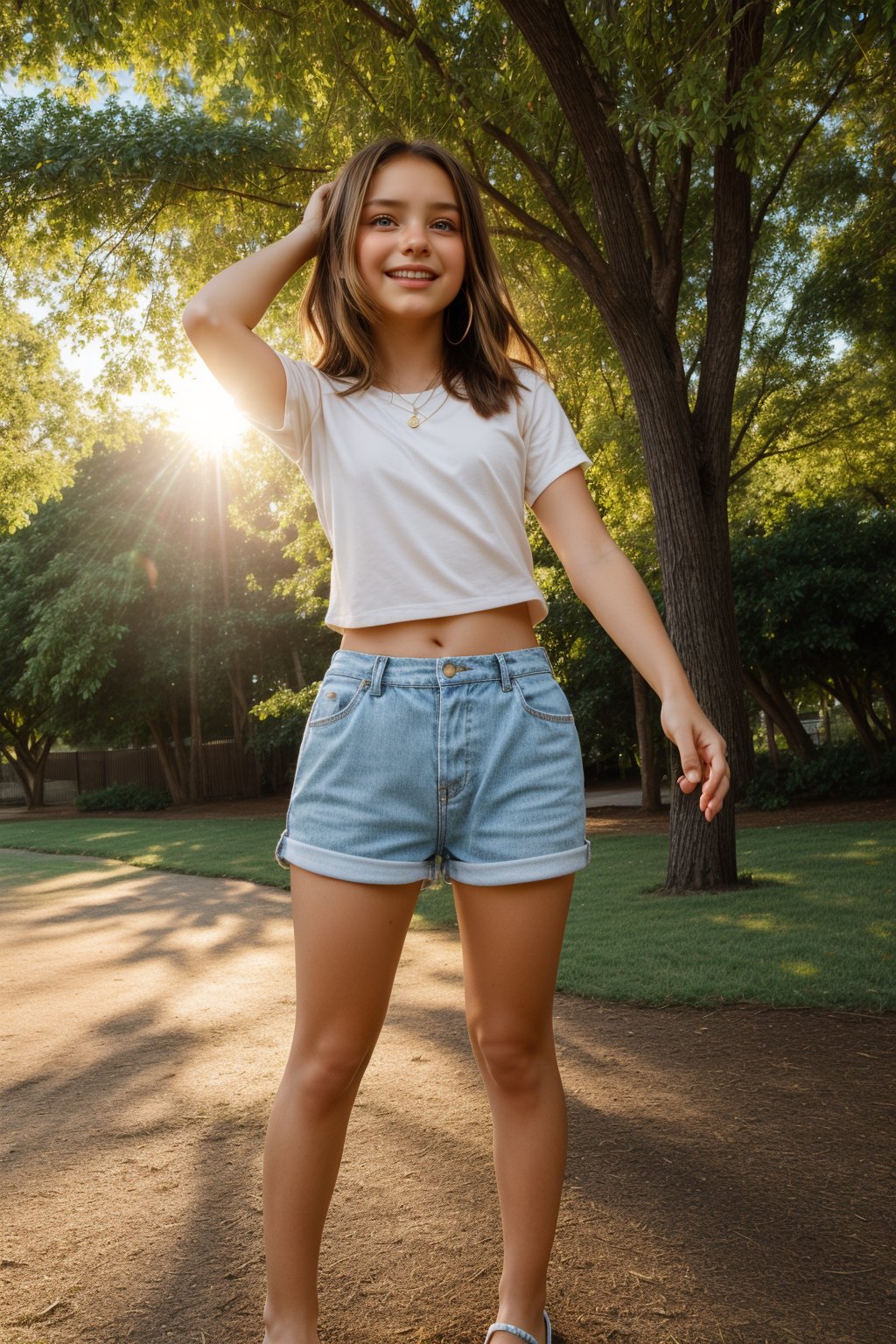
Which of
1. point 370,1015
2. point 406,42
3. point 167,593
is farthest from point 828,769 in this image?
point 167,593

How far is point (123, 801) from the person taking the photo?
83.9ft

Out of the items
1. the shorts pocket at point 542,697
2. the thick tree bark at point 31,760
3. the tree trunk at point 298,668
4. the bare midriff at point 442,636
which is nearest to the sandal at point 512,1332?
the shorts pocket at point 542,697

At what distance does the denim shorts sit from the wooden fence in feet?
86.5

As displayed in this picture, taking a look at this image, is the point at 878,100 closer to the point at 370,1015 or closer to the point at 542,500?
the point at 542,500

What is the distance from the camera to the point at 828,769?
14.3 metres

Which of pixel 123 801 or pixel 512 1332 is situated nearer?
pixel 512 1332

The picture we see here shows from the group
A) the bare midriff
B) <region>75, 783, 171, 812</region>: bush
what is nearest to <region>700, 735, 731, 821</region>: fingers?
the bare midriff

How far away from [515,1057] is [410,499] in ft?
3.41

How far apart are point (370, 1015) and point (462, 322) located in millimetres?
1361

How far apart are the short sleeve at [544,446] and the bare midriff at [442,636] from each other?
286 mm

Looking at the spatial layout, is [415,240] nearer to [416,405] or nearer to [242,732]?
[416,405]

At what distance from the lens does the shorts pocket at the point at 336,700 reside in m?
1.89

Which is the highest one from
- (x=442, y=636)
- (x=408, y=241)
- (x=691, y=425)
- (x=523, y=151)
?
(x=523, y=151)

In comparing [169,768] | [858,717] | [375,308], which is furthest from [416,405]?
[169,768]
